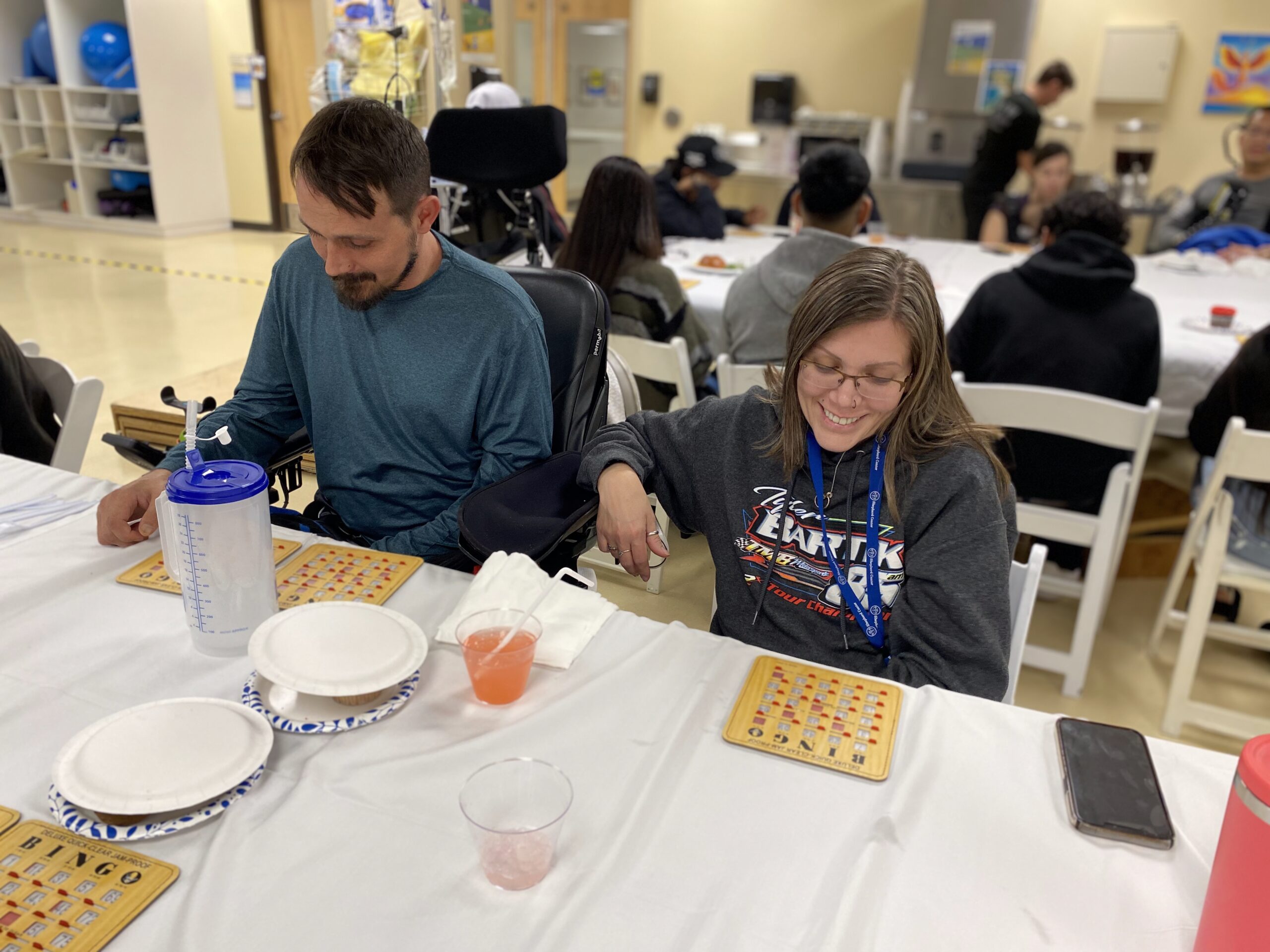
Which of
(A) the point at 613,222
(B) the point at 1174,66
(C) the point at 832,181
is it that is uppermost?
(B) the point at 1174,66

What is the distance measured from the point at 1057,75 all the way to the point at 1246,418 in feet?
13.5

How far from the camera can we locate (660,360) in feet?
7.78

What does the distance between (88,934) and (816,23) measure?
742cm

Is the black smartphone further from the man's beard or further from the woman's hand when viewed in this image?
the man's beard

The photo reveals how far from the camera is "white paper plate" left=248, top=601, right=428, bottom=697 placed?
36.4 inches

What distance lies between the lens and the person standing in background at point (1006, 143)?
5391 mm

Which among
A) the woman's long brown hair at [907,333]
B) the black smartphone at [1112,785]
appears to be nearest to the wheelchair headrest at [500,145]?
the woman's long brown hair at [907,333]

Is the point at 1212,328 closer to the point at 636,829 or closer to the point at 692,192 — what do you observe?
the point at 692,192

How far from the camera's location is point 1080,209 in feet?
7.96

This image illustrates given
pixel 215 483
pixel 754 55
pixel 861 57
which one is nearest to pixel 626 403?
pixel 215 483

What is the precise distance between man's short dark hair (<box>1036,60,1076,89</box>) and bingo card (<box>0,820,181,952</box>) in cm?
623

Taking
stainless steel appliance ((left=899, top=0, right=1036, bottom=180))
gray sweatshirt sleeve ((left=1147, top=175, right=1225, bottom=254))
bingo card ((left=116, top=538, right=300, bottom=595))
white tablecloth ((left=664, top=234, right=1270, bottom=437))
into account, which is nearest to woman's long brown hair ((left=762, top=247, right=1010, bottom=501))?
bingo card ((left=116, top=538, right=300, bottom=595))

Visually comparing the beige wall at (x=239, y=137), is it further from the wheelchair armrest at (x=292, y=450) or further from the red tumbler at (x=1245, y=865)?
the red tumbler at (x=1245, y=865)

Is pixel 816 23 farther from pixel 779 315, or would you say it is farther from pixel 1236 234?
pixel 779 315
